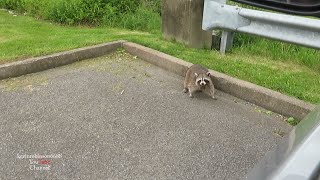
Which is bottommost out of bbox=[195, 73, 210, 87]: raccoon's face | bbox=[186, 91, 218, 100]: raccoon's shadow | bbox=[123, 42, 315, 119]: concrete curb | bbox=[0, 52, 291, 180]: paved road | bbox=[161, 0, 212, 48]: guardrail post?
bbox=[186, 91, 218, 100]: raccoon's shadow

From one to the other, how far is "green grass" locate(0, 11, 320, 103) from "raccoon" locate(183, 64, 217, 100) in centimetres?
45

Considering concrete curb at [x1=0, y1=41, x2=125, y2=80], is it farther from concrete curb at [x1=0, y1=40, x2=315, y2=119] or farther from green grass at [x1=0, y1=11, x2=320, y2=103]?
green grass at [x1=0, y1=11, x2=320, y2=103]

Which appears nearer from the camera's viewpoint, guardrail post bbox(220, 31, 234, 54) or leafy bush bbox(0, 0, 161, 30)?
guardrail post bbox(220, 31, 234, 54)

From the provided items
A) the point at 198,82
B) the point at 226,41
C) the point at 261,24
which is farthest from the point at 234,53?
the point at 261,24

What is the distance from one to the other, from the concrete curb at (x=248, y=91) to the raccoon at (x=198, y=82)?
0.22 m

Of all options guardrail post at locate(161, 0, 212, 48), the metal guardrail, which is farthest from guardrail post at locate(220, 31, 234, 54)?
the metal guardrail

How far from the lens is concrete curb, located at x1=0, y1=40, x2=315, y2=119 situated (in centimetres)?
412

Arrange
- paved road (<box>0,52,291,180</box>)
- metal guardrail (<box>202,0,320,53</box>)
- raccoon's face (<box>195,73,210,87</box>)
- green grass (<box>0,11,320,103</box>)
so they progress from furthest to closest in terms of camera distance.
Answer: green grass (<box>0,11,320,103</box>) → raccoon's face (<box>195,73,210,87</box>) → paved road (<box>0,52,291,180</box>) → metal guardrail (<box>202,0,320,53</box>)

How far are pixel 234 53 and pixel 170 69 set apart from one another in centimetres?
120

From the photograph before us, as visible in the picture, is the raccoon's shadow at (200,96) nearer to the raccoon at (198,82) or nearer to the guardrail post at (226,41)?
the raccoon at (198,82)

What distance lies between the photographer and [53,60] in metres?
5.39

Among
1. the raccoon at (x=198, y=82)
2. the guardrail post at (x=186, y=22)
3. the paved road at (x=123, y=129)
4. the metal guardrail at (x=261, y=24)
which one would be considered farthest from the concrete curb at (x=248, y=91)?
the metal guardrail at (x=261, y=24)

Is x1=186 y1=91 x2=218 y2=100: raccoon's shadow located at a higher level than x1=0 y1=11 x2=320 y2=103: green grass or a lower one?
lower

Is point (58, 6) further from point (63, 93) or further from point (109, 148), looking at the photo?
point (109, 148)
